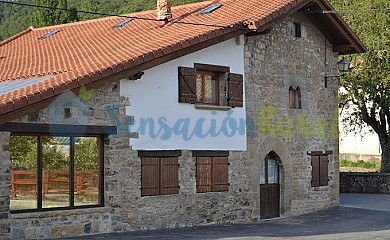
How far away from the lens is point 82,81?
13.4 metres

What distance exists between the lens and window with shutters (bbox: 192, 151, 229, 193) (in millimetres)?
16688

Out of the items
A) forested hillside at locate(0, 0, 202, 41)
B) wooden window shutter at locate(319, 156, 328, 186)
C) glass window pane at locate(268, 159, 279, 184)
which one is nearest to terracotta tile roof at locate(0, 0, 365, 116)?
wooden window shutter at locate(319, 156, 328, 186)

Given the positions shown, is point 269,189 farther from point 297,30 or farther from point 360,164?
point 360,164

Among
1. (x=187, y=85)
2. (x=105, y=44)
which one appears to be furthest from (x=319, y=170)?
(x=105, y=44)

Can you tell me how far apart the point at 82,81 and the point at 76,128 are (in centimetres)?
106

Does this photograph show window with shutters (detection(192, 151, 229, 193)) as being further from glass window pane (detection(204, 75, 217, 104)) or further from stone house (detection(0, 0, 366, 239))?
glass window pane (detection(204, 75, 217, 104))

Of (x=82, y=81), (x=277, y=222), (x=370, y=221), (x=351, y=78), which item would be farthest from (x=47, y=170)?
(x=351, y=78)

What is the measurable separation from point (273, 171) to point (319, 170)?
219 cm

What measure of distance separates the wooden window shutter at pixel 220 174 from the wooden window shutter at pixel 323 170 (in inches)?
185

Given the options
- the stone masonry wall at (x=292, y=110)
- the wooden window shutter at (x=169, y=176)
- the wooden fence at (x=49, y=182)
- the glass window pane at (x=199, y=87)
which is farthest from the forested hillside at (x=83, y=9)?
the wooden fence at (x=49, y=182)

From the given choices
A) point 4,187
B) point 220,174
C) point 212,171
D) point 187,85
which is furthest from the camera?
point 220,174

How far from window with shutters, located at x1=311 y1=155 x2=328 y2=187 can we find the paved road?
0.86 m

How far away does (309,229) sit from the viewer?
55.2ft

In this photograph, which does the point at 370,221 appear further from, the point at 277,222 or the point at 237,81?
the point at 237,81
